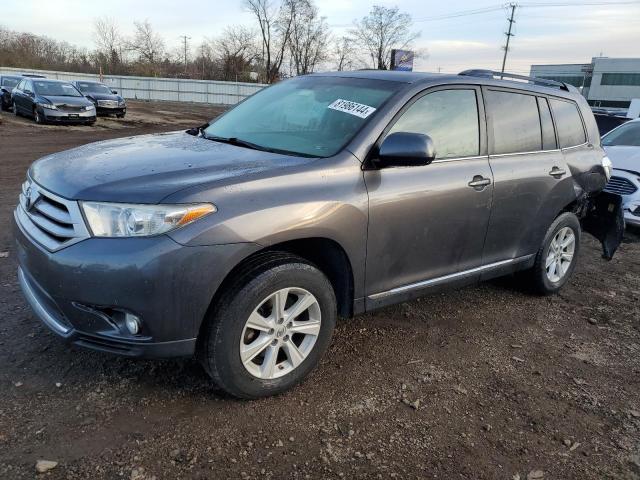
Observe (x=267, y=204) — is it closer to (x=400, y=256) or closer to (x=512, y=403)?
(x=400, y=256)

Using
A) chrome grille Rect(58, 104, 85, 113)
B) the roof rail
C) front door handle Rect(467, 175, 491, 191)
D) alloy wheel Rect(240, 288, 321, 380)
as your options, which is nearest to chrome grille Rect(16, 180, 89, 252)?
alloy wheel Rect(240, 288, 321, 380)

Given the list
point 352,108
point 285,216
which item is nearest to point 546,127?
point 352,108

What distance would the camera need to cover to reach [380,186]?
2.96m

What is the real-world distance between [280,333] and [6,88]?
907 inches

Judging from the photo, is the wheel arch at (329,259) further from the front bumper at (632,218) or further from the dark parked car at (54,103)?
the dark parked car at (54,103)

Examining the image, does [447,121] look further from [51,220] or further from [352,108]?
[51,220]

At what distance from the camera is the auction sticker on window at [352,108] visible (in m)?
3.12

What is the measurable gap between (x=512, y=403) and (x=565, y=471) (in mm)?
551

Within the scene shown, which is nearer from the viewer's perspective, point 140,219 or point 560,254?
point 140,219

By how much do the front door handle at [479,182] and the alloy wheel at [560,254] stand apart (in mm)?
1290

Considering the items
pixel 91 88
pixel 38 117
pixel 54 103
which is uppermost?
pixel 91 88

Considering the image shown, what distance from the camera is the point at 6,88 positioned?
20.8 meters

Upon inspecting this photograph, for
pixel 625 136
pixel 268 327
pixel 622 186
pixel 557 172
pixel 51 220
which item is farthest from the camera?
pixel 625 136

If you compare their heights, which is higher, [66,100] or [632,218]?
[66,100]
